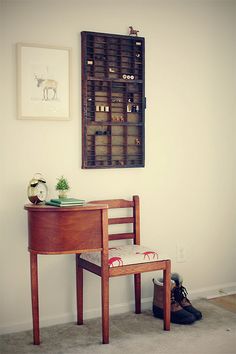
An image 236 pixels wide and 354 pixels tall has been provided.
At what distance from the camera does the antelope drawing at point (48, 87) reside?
310 centimetres

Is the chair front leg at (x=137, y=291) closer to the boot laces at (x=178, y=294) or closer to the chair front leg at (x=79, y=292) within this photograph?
the boot laces at (x=178, y=294)

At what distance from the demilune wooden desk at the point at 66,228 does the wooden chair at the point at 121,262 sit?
55mm

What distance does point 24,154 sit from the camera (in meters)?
3.07

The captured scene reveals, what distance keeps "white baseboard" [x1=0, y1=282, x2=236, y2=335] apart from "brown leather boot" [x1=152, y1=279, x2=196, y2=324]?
0.19 metres

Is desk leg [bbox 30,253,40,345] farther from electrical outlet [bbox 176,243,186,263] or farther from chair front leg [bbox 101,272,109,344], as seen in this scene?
electrical outlet [bbox 176,243,186,263]

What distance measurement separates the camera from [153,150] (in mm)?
3525

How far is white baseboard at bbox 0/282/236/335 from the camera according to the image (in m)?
3.07

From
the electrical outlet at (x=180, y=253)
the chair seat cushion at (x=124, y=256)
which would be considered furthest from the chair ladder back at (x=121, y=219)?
the electrical outlet at (x=180, y=253)

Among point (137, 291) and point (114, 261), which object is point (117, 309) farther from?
point (114, 261)

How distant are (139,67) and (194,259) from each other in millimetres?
1418

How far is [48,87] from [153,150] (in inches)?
33.6

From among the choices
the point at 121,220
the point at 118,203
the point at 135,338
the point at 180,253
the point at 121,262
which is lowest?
the point at 135,338

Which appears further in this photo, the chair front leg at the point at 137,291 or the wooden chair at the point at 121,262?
the chair front leg at the point at 137,291

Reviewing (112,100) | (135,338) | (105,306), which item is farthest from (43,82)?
(135,338)
